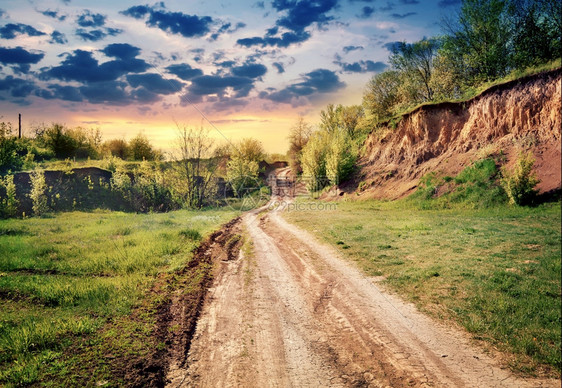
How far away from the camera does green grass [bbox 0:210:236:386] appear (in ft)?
15.6

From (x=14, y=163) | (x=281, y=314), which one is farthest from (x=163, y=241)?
(x=14, y=163)

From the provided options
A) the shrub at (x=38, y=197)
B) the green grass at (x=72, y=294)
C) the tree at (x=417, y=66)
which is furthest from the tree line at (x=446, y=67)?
the shrub at (x=38, y=197)

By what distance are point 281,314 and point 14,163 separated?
132 ft

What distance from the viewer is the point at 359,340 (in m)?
5.24

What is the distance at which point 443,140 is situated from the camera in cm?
2480

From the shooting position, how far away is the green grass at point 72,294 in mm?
4758

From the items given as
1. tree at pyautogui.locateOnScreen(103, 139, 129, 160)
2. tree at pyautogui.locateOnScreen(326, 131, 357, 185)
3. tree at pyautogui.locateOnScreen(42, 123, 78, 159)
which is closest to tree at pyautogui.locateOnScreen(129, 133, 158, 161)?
tree at pyautogui.locateOnScreen(103, 139, 129, 160)

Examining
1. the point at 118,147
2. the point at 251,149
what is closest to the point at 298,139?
the point at 251,149

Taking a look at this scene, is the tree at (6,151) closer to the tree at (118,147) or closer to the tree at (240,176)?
the tree at (240,176)

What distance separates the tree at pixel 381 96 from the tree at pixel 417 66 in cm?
347

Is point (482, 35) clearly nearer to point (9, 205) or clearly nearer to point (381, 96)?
point (381, 96)

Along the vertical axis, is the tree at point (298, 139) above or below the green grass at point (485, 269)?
above

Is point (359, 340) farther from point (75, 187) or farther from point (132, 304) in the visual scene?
point (75, 187)

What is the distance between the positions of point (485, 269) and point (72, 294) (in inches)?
438
